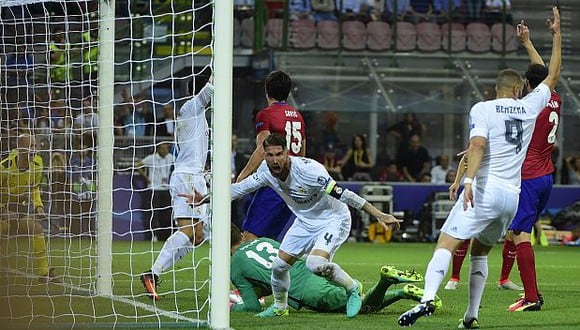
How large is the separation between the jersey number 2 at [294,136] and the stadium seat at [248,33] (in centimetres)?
1485

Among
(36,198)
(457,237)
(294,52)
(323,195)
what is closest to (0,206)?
(36,198)

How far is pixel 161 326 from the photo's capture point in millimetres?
8367

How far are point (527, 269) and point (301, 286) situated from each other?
190 cm

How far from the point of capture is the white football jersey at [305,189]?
8844 mm

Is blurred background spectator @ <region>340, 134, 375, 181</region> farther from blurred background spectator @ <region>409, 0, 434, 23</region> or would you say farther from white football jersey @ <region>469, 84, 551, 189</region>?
white football jersey @ <region>469, 84, 551, 189</region>

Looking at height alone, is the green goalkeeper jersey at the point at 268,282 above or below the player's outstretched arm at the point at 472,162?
below

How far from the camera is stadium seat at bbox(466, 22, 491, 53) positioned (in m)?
26.1

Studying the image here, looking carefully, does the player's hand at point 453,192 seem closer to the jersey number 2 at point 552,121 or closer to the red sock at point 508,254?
the jersey number 2 at point 552,121

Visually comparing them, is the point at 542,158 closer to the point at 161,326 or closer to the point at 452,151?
the point at 161,326

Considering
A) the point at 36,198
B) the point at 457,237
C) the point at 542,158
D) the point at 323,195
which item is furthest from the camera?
the point at 36,198

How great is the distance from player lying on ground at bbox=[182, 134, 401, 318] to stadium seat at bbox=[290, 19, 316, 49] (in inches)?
647

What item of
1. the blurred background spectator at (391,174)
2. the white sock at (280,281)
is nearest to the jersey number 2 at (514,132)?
the white sock at (280,281)

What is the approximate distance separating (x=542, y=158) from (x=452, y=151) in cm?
1406

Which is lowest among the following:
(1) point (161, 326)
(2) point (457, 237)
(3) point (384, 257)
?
(3) point (384, 257)
